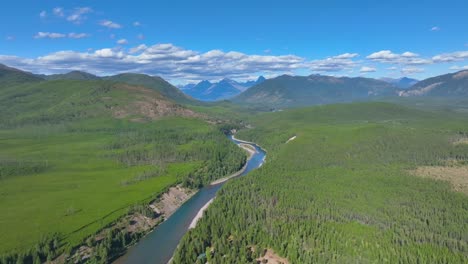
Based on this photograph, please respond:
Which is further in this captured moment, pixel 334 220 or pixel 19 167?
pixel 19 167

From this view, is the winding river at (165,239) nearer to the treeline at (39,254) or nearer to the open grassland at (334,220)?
the open grassland at (334,220)

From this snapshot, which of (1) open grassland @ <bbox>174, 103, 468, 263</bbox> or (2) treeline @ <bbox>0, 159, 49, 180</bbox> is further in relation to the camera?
(2) treeline @ <bbox>0, 159, 49, 180</bbox>

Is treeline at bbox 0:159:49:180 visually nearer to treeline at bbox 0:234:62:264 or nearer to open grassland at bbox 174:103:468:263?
treeline at bbox 0:234:62:264

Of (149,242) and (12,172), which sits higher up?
(12,172)

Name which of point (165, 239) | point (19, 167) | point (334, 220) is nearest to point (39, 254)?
point (165, 239)

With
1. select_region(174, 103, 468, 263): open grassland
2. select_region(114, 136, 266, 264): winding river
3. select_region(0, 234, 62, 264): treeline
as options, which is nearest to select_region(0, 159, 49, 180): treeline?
select_region(0, 234, 62, 264): treeline

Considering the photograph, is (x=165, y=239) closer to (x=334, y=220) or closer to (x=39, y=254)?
(x=39, y=254)

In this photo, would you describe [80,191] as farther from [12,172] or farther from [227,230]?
[227,230]

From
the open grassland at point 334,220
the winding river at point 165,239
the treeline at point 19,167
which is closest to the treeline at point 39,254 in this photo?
the winding river at point 165,239

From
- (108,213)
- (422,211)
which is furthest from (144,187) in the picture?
(422,211)

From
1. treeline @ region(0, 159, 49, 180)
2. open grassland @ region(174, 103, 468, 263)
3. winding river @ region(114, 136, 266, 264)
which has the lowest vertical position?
winding river @ region(114, 136, 266, 264)

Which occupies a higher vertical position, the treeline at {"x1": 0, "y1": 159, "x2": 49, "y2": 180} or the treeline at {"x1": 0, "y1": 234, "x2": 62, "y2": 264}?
the treeline at {"x1": 0, "y1": 159, "x2": 49, "y2": 180}
